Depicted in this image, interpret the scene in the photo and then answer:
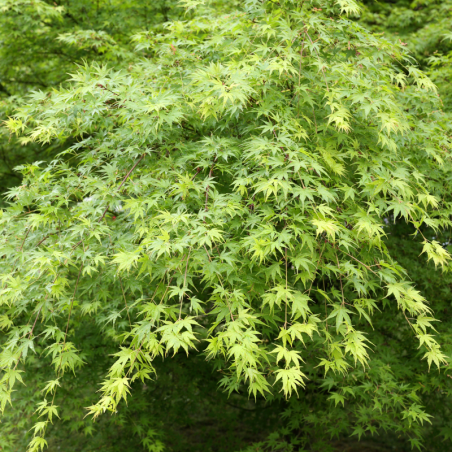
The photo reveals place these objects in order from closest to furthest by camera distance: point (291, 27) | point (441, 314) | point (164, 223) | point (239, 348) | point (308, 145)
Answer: point (239, 348) < point (164, 223) < point (308, 145) < point (291, 27) < point (441, 314)

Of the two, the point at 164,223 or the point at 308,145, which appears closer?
the point at 164,223

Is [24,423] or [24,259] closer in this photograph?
[24,259]

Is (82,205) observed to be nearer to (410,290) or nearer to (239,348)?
(239,348)

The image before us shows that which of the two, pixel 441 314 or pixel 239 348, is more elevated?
pixel 239 348

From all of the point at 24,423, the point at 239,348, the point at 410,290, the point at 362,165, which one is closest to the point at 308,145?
the point at 362,165

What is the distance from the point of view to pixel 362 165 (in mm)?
3520

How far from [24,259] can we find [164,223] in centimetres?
131

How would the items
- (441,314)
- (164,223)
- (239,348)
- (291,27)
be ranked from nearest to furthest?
(239,348) → (164,223) → (291,27) → (441,314)

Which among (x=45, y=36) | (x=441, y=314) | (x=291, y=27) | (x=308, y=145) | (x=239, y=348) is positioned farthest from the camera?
(x=45, y=36)

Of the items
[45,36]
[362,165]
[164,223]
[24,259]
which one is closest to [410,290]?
[362,165]

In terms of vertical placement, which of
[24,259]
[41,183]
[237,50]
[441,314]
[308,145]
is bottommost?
[441,314]

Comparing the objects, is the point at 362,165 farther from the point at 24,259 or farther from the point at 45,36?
the point at 45,36

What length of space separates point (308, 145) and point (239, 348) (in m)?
1.62

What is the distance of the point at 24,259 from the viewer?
3605 mm
